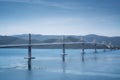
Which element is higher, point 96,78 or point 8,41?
point 8,41

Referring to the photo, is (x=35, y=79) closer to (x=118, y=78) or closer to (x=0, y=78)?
(x=0, y=78)

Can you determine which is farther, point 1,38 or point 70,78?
point 1,38

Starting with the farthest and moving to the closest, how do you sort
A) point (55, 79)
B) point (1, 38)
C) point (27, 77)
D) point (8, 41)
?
point (1, 38), point (8, 41), point (27, 77), point (55, 79)

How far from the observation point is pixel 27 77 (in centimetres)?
2458

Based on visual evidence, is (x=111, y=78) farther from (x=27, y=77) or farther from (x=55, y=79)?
(x=27, y=77)

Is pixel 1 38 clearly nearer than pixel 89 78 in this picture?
No

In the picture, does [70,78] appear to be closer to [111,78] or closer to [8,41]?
[111,78]

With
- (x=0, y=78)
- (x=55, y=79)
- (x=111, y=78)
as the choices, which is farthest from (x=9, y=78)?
(x=111, y=78)

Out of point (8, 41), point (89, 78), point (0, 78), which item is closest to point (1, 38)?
point (8, 41)

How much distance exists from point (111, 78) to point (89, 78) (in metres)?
2.20

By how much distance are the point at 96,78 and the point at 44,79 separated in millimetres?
4914

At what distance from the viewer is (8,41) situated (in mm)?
50719

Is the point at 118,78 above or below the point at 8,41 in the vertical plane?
below

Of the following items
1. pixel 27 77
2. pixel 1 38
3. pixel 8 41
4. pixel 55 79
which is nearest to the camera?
pixel 55 79
